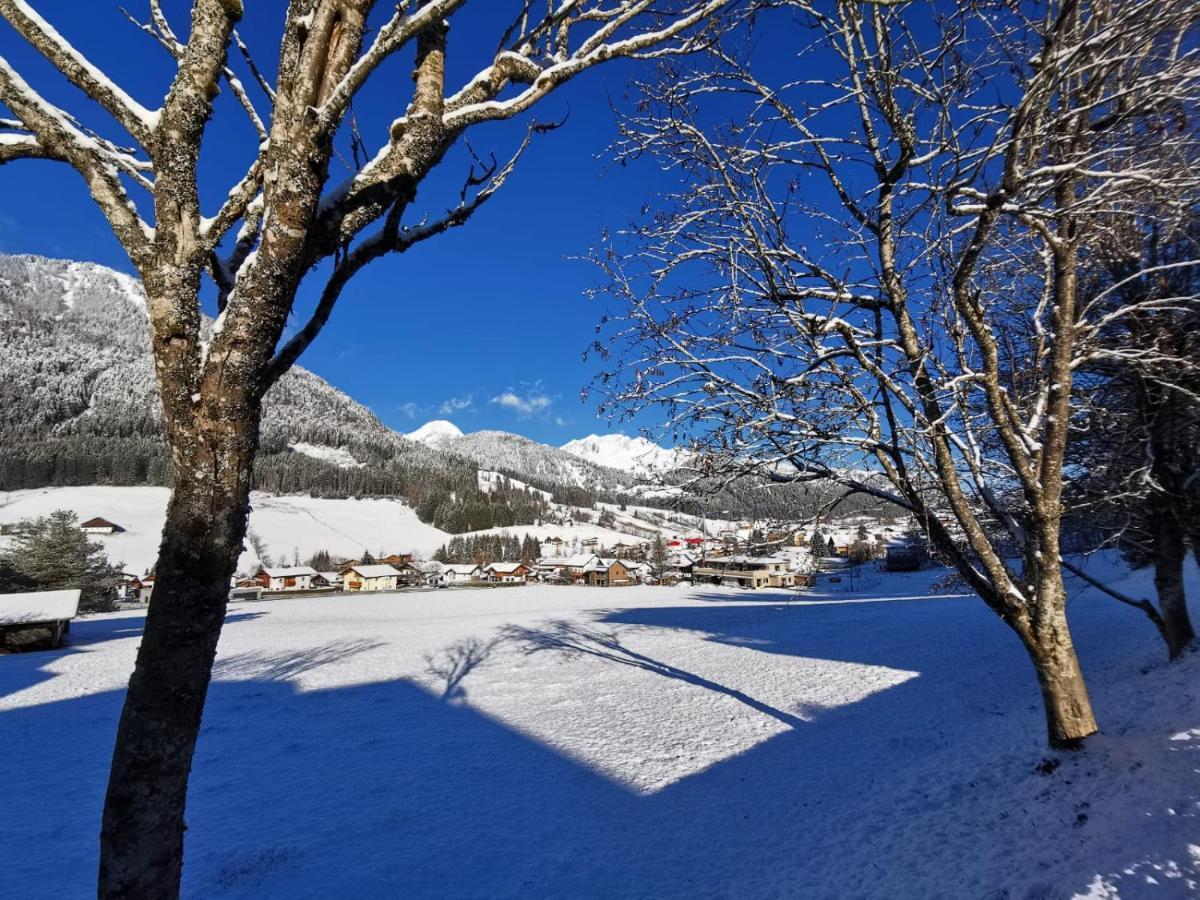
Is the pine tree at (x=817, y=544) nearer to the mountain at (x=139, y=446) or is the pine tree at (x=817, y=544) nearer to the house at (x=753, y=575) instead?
the house at (x=753, y=575)

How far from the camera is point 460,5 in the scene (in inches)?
88.0

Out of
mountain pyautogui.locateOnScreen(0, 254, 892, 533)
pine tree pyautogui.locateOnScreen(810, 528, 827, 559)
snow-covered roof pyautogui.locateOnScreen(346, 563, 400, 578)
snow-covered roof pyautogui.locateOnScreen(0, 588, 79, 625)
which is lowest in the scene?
snow-covered roof pyautogui.locateOnScreen(346, 563, 400, 578)

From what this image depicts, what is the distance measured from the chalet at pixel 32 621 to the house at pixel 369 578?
42.4m

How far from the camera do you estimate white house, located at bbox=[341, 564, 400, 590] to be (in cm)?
6544

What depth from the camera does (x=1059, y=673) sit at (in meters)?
4.20

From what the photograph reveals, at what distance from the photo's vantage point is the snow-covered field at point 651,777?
181 inches

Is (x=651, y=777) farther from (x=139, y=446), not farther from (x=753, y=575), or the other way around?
(x=139, y=446)

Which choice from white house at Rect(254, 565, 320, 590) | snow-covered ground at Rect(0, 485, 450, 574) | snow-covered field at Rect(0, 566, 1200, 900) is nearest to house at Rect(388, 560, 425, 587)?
white house at Rect(254, 565, 320, 590)

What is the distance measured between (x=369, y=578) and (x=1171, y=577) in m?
69.4

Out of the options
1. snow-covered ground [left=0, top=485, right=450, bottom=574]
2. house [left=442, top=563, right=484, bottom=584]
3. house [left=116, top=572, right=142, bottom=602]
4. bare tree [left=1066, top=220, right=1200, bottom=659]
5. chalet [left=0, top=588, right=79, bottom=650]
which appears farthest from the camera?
house [left=442, top=563, right=484, bottom=584]

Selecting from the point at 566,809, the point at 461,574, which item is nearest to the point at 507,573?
the point at 461,574

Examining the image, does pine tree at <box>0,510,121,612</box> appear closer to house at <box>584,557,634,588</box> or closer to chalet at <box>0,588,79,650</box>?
chalet at <box>0,588,79,650</box>

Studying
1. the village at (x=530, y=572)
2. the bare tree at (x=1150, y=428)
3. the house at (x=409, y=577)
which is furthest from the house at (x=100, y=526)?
the bare tree at (x=1150, y=428)

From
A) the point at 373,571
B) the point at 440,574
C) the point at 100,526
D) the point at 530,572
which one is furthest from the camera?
the point at 530,572
